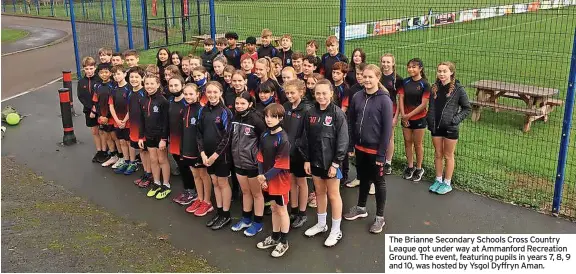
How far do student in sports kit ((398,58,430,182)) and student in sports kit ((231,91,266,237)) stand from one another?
2.21 metres

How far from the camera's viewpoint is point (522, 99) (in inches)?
387

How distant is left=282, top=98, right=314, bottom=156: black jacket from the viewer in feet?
17.5

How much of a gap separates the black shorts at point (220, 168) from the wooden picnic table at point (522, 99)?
19.4 feet

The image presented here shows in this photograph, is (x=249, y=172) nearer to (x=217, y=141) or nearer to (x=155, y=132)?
→ (x=217, y=141)

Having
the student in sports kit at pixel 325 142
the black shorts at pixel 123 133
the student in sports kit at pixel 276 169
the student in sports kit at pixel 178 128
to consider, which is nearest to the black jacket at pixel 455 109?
the student in sports kit at pixel 325 142

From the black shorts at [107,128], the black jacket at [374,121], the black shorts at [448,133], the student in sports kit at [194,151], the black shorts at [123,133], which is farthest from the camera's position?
the black shorts at [107,128]

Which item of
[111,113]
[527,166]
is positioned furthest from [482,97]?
[111,113]

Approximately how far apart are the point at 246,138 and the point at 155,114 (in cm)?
174

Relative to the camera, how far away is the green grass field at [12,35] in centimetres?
2539

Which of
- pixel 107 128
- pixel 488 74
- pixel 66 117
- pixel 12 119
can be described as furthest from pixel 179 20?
pixel 488 74

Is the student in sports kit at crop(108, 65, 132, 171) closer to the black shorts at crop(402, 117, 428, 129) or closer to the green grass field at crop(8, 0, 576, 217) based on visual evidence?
the black shorts at crop(402, 117, 428, 129)

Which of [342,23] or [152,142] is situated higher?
[342,23]

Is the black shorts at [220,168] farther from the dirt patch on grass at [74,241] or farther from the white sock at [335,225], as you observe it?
the white sock at [335,225]

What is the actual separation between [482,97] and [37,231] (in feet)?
26.7
